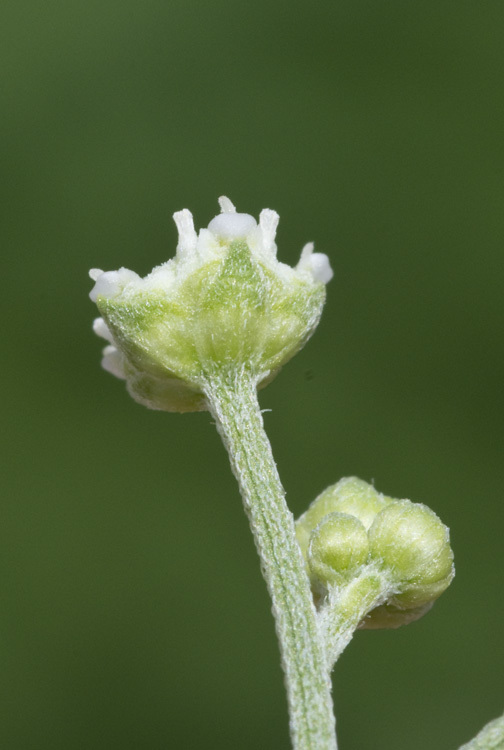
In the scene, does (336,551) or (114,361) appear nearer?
(336,551)

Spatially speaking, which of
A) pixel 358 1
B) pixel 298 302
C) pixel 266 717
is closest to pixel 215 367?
pixel 298 302

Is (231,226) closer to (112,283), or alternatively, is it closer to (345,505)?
(112,283)

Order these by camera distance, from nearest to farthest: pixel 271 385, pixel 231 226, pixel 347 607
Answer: pixel 347 607
pixel 231 226
pixel 271 385

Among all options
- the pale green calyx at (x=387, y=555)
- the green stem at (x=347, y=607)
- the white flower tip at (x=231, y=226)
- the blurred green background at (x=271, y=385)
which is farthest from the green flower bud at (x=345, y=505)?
the blurred green background at (x=271, y=385)

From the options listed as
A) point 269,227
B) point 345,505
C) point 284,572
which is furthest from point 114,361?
point 284,572

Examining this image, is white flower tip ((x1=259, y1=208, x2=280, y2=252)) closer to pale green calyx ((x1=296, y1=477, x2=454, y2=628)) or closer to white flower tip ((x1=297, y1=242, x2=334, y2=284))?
white flower tip ((x1=297, y1=242, x2=334, y2=284))

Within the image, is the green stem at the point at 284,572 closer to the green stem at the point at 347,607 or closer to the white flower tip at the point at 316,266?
the green stem at the point at 347,607

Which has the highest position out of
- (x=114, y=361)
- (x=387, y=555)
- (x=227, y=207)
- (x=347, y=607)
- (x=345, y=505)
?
(x=227, y=207)
